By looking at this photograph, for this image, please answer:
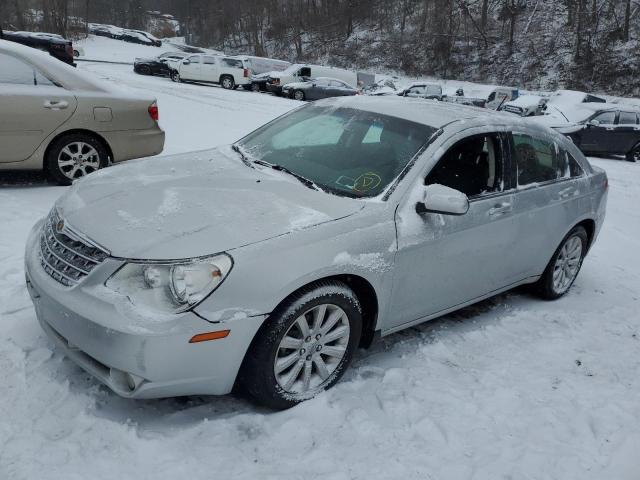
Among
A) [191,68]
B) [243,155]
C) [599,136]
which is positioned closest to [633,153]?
[599,136]

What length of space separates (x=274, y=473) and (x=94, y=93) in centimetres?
491

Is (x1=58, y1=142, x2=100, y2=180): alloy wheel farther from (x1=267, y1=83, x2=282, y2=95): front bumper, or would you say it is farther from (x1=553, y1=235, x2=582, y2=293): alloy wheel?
(x1=267, y1=83, x2=282, y2=95): front bumper

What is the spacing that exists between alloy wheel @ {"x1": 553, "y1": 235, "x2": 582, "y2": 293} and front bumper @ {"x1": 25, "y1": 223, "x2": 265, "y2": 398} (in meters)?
3.06

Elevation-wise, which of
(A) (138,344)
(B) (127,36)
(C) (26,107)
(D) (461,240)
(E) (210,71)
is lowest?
(A) (138,344)

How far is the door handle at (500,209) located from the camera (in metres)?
3.78

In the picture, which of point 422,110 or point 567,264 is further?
point 567,264

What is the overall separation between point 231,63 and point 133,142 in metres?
22.5

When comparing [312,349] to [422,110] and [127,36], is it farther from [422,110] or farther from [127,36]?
[127,36]

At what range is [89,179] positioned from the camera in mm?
3508

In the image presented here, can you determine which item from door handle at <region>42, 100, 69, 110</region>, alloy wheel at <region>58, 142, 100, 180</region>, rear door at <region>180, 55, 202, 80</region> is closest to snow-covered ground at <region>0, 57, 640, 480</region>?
alloy wheel at <region>58, 142, 100, 180</region>

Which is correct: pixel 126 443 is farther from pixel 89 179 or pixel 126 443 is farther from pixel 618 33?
pixel 618 33

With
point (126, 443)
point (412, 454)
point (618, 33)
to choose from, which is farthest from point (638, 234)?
point (618, 33)

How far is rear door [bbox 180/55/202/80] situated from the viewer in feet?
90.7

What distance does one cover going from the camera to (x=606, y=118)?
51.4 ft
